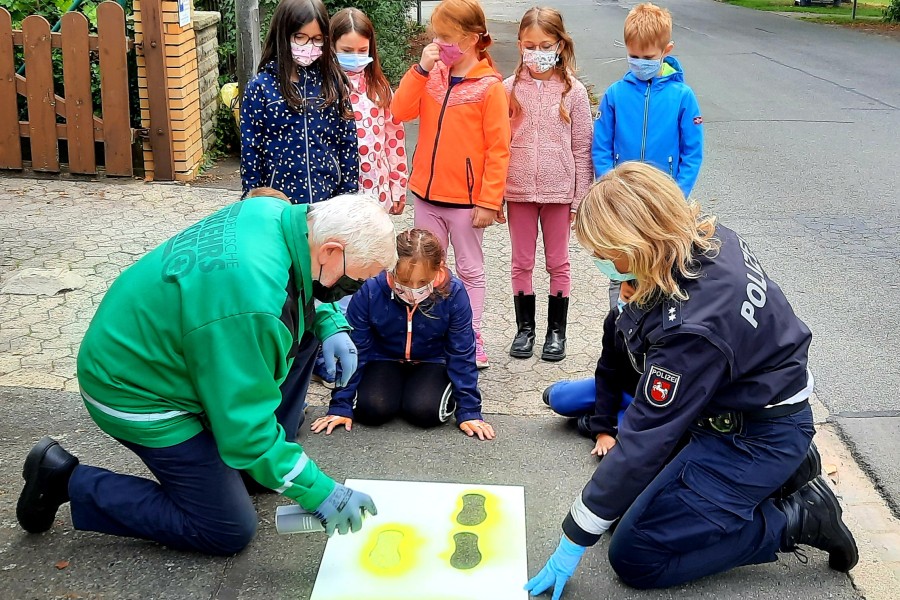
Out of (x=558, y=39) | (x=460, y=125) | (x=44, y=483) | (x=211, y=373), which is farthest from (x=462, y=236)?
(x=44, y=483)

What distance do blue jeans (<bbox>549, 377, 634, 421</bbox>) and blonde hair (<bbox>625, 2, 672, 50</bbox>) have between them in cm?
151

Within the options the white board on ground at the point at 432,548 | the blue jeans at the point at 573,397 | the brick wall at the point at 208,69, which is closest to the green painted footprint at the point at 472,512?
the white board on ground at the point at 432,548

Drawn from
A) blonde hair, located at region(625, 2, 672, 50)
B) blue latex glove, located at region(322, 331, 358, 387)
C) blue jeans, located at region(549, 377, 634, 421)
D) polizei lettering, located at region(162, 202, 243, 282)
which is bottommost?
blue jeans, located at region(549, 377, 634, 421)

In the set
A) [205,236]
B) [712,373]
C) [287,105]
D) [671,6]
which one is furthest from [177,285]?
[671,6]

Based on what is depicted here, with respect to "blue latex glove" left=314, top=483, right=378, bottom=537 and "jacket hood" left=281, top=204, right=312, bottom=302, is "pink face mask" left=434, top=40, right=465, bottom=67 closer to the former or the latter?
"jacket hood" left=281, top=204, right=312, bottom=302

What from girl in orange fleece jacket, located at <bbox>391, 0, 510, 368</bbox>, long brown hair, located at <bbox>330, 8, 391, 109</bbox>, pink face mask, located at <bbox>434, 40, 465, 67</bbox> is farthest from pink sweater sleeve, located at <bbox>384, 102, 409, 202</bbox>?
pink face mask, located at <bbox>434, 40, 465, 67</bbox>

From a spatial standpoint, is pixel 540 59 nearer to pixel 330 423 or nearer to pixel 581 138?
pixel 581 138

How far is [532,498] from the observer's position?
10.2 feet

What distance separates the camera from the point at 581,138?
413 centimetres

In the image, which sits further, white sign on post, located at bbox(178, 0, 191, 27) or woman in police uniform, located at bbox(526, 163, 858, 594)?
white sign on post, located at bbox(178, 0, 191, 27)

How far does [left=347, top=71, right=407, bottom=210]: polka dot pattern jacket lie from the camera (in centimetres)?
421

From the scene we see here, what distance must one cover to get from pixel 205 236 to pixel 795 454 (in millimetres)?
1772

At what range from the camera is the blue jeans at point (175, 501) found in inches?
103

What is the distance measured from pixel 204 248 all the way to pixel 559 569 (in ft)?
4.30
